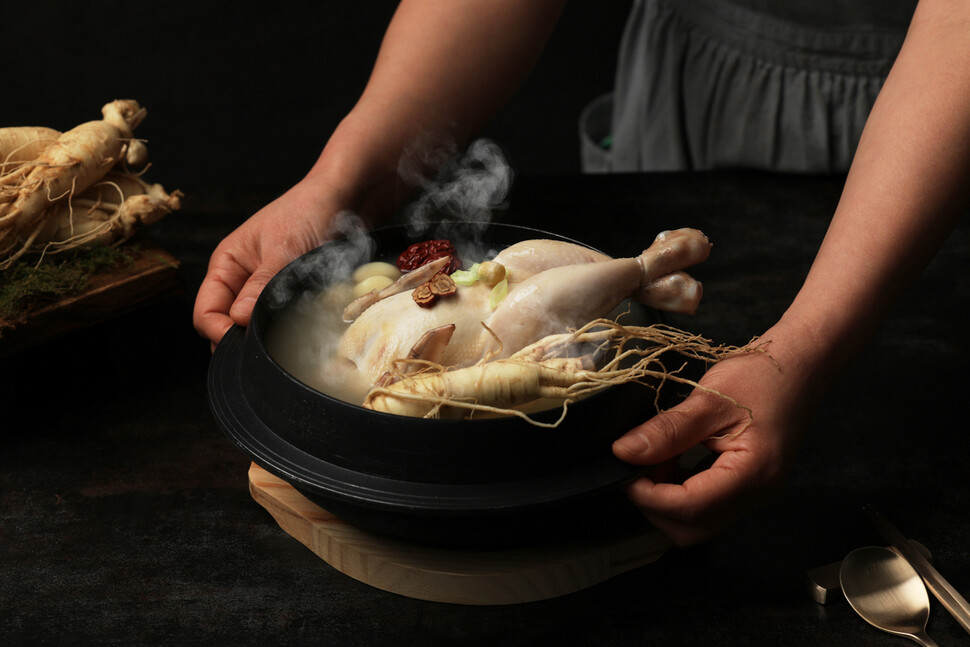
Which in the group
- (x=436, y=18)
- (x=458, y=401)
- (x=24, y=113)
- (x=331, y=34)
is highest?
(x=436, y=18)

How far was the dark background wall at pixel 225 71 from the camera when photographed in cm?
339

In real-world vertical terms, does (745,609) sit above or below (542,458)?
below

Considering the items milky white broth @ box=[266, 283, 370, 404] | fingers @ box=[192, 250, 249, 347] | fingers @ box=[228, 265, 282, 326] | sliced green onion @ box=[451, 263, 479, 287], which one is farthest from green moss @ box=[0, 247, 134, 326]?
sliced green onion @ box=[451, 263, 479, 287]

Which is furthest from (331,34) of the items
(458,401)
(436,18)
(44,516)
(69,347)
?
(458,401)

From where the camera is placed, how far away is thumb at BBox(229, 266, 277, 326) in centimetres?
134

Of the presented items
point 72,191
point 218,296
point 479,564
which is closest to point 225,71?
point 72,191

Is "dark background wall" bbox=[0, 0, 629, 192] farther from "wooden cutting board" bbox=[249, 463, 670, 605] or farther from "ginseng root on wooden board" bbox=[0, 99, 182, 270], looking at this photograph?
"wooden cutting board" bbox=[249, 463, 670, 605]

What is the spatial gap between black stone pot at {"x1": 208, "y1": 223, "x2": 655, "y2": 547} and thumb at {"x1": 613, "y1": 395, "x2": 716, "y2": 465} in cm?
2

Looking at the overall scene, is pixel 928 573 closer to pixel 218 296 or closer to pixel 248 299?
pixel 248 299

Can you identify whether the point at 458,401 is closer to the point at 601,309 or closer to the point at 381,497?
the point at 381,497

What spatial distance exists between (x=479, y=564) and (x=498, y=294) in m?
0.37

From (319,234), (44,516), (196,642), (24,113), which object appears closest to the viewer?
(196,642)

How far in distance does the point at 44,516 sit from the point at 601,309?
911 millimetres

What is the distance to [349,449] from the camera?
1.03m
